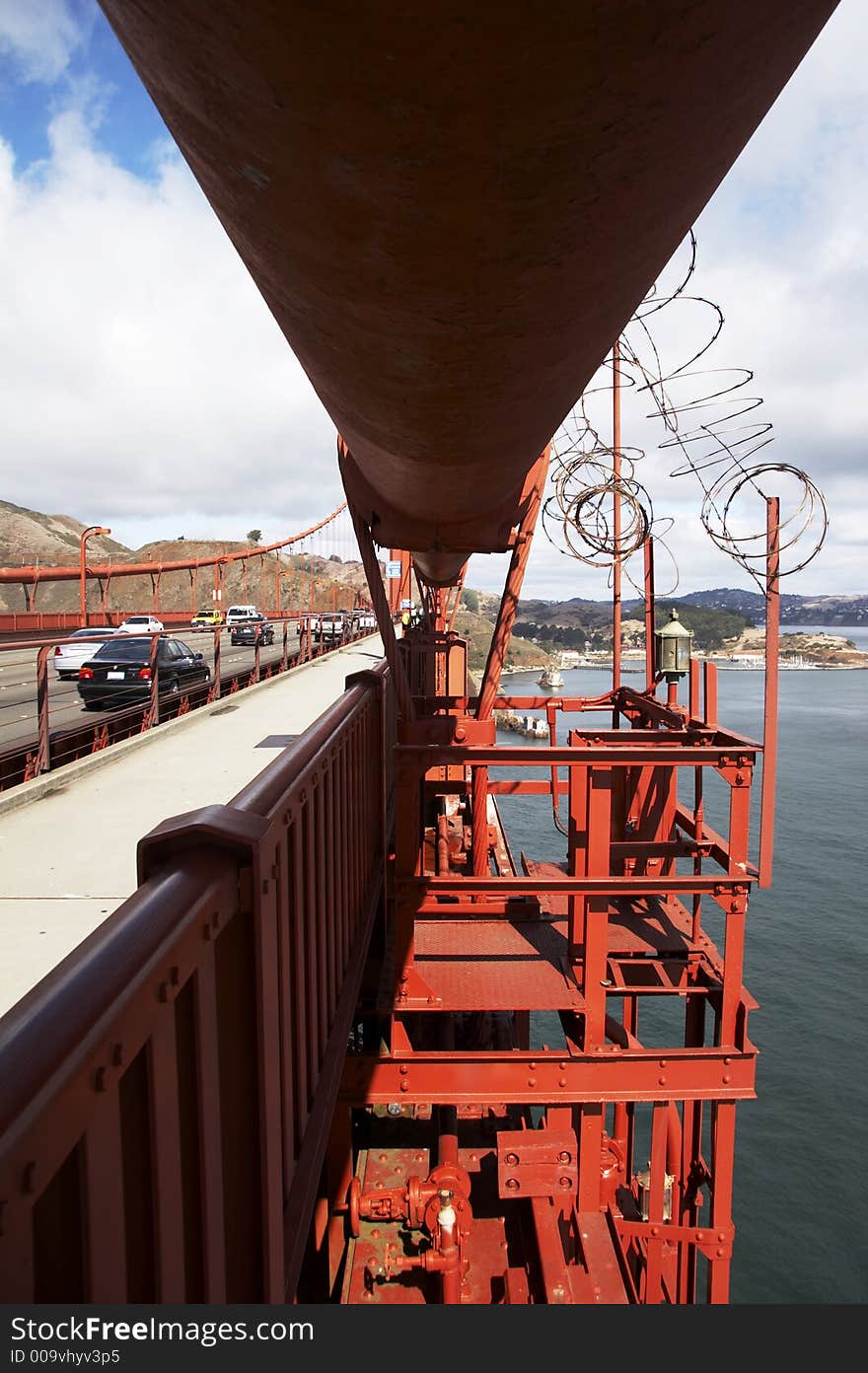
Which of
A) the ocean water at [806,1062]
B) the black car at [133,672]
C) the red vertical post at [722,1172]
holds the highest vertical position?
the black car at [133,672]

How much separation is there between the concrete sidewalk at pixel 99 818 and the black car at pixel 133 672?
2.90 ft

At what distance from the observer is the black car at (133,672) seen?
10617mm

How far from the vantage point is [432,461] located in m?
1.80

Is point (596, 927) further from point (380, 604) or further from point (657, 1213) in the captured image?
point (657, 1213)

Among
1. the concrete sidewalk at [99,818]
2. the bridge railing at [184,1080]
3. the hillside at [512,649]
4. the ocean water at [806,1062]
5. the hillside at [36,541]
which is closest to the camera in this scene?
the bridge railing at [184,1080]

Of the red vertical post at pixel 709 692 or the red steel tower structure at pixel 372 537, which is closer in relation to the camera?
the red steel tower structure at pixel 372 537

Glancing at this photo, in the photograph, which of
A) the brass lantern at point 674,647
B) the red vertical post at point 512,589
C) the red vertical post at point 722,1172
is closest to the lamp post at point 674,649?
the brass lantern at point 674,647

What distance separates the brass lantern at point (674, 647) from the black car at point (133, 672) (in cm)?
656

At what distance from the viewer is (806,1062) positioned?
1592 cm

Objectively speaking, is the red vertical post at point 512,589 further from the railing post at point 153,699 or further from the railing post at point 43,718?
the railing post at point 153,699

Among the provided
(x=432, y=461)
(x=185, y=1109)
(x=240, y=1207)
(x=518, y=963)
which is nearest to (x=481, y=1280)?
(x=518, y=963)

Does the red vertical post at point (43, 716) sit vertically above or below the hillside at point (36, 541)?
below

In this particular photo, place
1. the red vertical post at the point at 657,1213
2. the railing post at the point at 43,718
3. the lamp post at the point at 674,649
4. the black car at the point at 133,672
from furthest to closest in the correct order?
the black car at the point at 133,672, the railing post at the point at 43,718, the lamp post at the point at 674,649, the red vertical post at the point at 657,1213

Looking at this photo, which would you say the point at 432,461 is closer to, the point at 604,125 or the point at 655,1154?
the point at 604,125
